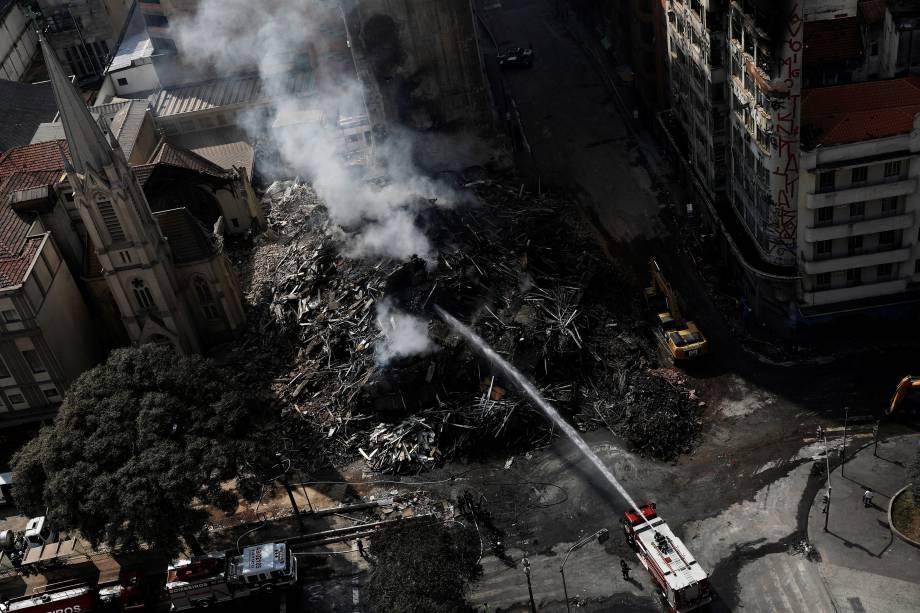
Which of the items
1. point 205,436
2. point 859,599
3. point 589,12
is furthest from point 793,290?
point 589,12

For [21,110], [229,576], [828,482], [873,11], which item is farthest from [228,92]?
[828,482]

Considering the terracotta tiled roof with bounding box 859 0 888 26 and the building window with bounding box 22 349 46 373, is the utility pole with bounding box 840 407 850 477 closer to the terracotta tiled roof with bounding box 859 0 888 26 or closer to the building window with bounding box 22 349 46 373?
the terracotta tiled roof with bounding box 859 0 888 26

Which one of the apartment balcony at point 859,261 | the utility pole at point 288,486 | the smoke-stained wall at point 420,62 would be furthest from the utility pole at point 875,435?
the smoke-stained wall at point 420,62

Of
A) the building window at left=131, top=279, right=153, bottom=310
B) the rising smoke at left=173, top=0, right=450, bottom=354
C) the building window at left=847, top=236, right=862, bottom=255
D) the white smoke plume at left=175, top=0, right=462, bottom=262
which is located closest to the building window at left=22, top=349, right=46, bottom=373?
the building window at left=131, top=279, right=153, bottom=310

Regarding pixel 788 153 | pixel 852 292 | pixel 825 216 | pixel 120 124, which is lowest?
pixel 852 292

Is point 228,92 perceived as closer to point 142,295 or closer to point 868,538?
point 142,295

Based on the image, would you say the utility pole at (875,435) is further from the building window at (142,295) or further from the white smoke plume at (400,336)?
the building window at (142,295)
